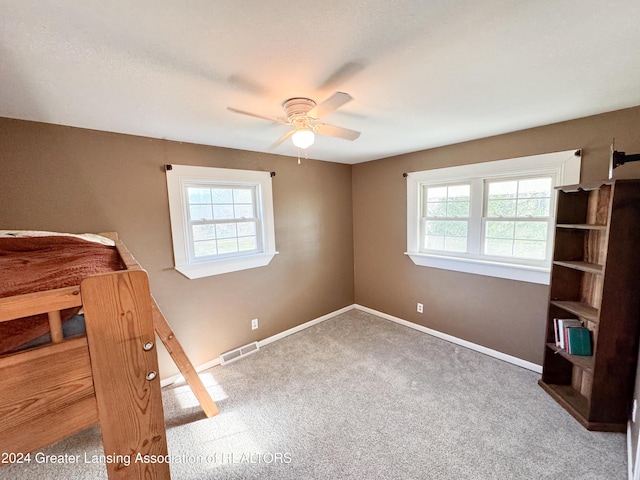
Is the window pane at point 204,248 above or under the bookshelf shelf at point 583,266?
above

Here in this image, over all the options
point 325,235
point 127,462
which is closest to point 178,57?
point 127,462

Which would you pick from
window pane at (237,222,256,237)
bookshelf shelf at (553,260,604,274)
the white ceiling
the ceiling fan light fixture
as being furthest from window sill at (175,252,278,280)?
bookshelf shelf at (553,260,604,274)

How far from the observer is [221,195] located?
2.79m

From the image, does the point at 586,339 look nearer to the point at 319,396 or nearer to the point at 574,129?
the point at 574,129

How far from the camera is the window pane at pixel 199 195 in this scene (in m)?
2.58

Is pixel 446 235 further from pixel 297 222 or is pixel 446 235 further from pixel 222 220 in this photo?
pixel 222 220

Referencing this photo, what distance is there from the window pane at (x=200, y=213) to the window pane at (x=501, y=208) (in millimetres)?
2929

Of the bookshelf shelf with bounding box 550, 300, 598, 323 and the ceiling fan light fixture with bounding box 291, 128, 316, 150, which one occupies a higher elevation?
the ceiling fan light fixture with bounding box 291, 128, 316, 150

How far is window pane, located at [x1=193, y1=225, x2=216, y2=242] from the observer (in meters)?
2.63

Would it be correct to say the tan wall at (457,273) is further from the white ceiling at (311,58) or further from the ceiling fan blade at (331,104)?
the ceiling fan blade at (331,104)

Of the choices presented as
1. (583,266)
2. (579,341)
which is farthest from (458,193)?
(579,341)

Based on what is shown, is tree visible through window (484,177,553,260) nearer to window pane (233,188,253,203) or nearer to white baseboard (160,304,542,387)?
white baseboard (160,304,542,387)

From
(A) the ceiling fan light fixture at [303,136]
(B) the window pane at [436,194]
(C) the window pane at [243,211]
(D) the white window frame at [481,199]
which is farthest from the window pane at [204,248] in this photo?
(B) the window pane at [436,194]

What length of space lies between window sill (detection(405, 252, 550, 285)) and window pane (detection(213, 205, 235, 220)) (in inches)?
88.1
